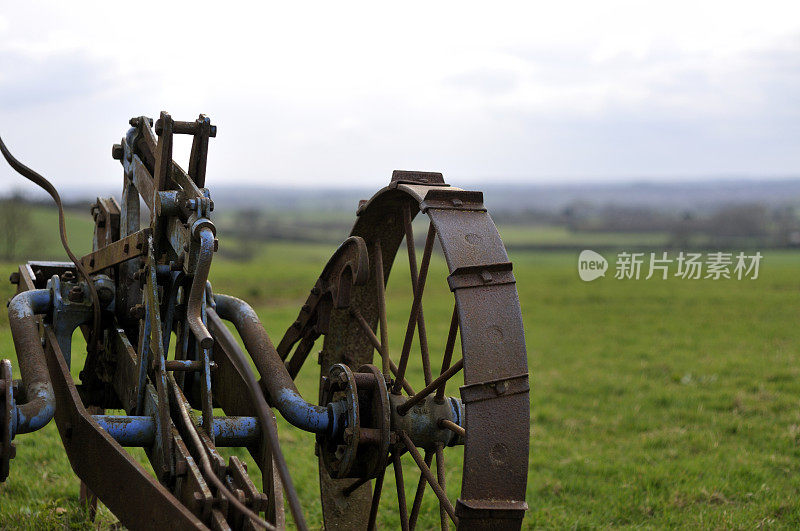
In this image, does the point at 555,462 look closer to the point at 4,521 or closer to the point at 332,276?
the point at 332,276

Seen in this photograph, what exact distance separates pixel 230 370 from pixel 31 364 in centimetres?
88

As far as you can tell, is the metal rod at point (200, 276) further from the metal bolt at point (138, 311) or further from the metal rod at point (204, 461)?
the metal bolt at point (138, 311)

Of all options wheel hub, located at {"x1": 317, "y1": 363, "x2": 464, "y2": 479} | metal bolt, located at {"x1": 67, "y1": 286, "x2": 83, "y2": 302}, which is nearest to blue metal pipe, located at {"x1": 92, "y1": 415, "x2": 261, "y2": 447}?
wheel hub, located at {"x1": 317, "y1": 363, "x2": 464, "y2": 479}

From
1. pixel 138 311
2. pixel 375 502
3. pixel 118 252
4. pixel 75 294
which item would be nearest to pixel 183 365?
pixel 138 311

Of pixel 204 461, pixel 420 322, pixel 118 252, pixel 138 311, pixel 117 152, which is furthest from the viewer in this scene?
pixel 117 152

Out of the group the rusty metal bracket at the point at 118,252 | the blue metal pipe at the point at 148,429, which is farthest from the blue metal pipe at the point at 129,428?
the rusty metal bracket at the point at 118,252

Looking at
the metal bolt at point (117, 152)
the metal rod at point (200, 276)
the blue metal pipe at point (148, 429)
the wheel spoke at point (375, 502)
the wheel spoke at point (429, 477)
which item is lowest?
the wheel spoke at point (375, 502)

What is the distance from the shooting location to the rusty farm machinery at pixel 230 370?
2.88 meters

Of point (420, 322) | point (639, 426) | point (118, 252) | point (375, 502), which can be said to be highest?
point (118, 252)

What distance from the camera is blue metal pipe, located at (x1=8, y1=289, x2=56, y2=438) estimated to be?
3041 millimetres

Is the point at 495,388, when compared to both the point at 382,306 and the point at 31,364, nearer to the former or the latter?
the point at 382,306

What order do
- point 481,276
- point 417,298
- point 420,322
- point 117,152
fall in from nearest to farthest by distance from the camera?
point 481,276 < point 417,298 < point 420,322 < point 117,152

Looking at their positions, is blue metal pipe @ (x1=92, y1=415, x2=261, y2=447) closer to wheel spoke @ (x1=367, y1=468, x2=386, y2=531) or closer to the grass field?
wheel spoke @ (x1=367, y1=468, x2=386, y2=531)

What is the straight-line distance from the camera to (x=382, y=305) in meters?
3.98
